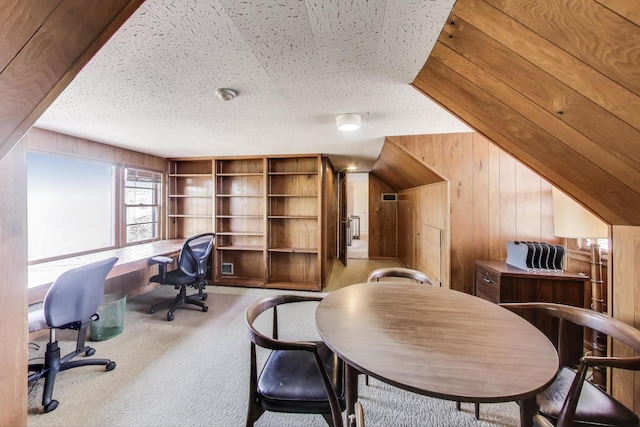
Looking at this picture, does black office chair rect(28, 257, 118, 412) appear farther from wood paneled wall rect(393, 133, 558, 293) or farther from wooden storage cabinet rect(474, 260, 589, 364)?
wooden storage cabinet rect(474, 260, 589, 364)

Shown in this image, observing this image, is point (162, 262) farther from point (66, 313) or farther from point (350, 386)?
point (350, 386)

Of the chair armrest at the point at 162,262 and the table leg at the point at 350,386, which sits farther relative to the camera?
the chair armrest at the point at 162,262

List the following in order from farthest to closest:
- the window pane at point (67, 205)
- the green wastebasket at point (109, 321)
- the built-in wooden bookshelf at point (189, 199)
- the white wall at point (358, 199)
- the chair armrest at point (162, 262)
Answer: the white wall at point (358, 199) → the built-in wooden bookshelf at point (189, 199) → the chair armrest at point (162, 262) → the window pane at point (67, 205) → the green wastebasket at point (109, 321)

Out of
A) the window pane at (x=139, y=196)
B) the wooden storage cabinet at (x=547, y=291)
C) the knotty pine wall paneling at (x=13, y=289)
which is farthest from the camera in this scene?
the window pane at (x=139, y=196)

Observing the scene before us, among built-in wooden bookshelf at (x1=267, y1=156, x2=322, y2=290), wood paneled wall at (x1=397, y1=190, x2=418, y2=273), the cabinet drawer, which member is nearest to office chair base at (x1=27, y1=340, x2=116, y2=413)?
built-in wooden bookshelf at (x1=267, y1=156, x2=322, y2=290)

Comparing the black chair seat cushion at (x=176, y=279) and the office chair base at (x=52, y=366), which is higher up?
the black chair seat cushion at (x=176, y=279)

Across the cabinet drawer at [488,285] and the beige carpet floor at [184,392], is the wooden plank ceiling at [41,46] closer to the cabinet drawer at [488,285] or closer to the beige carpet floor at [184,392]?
the beige carpet floor at [184,392]

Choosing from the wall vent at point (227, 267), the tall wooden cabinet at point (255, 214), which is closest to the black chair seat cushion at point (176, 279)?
the tall wooden cabinet at point (255, 214)

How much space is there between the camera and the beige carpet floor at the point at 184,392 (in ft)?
4.88

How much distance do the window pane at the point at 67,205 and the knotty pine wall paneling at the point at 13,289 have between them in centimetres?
169

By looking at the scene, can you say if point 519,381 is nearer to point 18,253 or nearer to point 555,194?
point 555,194

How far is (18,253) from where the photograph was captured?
4.19 feet

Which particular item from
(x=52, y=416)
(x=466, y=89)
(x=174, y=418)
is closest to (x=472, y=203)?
(x=466, y=89)

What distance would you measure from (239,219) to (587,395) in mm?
4251
